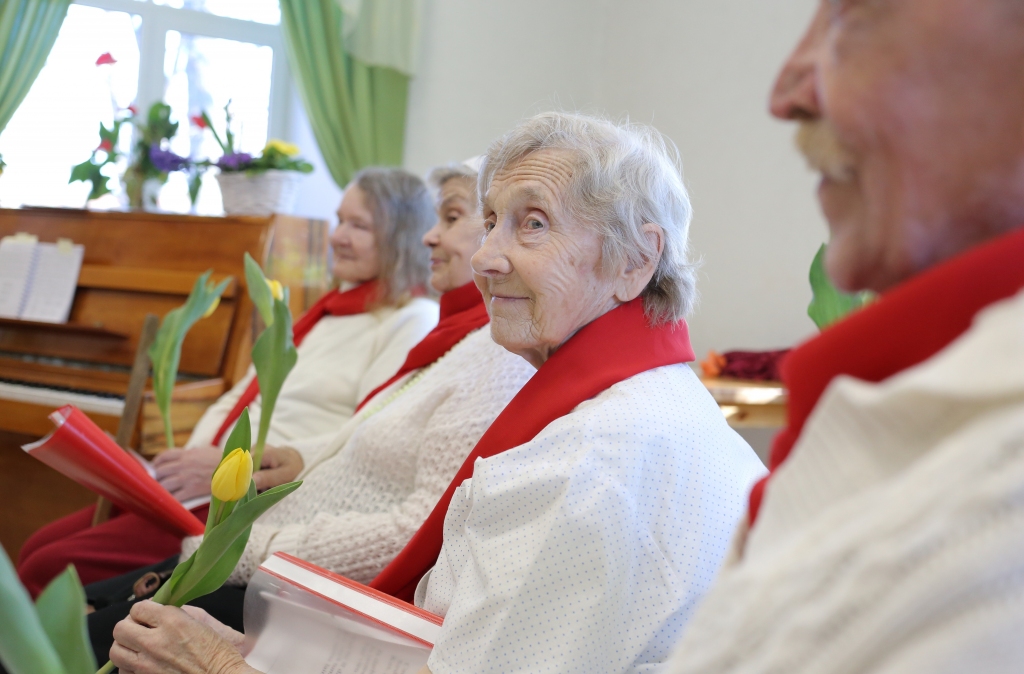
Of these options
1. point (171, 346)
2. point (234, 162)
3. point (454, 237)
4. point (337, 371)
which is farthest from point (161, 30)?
point (454, 237)

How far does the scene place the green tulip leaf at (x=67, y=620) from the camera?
633 mm

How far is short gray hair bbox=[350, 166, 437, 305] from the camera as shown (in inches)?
93.6

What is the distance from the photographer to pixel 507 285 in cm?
121

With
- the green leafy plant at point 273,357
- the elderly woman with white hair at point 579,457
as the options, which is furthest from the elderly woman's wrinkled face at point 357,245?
the elderly woman with white hair at point 579,457

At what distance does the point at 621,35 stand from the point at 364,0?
130cm

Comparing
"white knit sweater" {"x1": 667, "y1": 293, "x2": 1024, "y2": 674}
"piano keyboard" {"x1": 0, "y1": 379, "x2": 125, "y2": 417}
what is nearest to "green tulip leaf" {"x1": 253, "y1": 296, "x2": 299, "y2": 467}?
"white knit sweater" {"x1": 667, "y1": 293, "x2": 1024, "y2": 674}

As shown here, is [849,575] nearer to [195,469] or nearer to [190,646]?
[190,646]

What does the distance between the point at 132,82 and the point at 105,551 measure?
3242 millimetres

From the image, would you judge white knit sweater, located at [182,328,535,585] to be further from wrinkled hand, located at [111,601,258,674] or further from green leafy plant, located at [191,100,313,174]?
green leafy plant, located at [191,100,313,174]

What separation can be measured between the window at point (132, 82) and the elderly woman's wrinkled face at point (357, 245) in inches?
86.3

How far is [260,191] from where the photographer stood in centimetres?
292

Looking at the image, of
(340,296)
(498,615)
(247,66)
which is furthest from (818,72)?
(247,66)

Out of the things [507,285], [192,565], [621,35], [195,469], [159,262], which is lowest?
[195,469]

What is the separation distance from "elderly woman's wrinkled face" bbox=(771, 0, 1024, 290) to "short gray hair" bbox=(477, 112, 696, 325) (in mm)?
675
